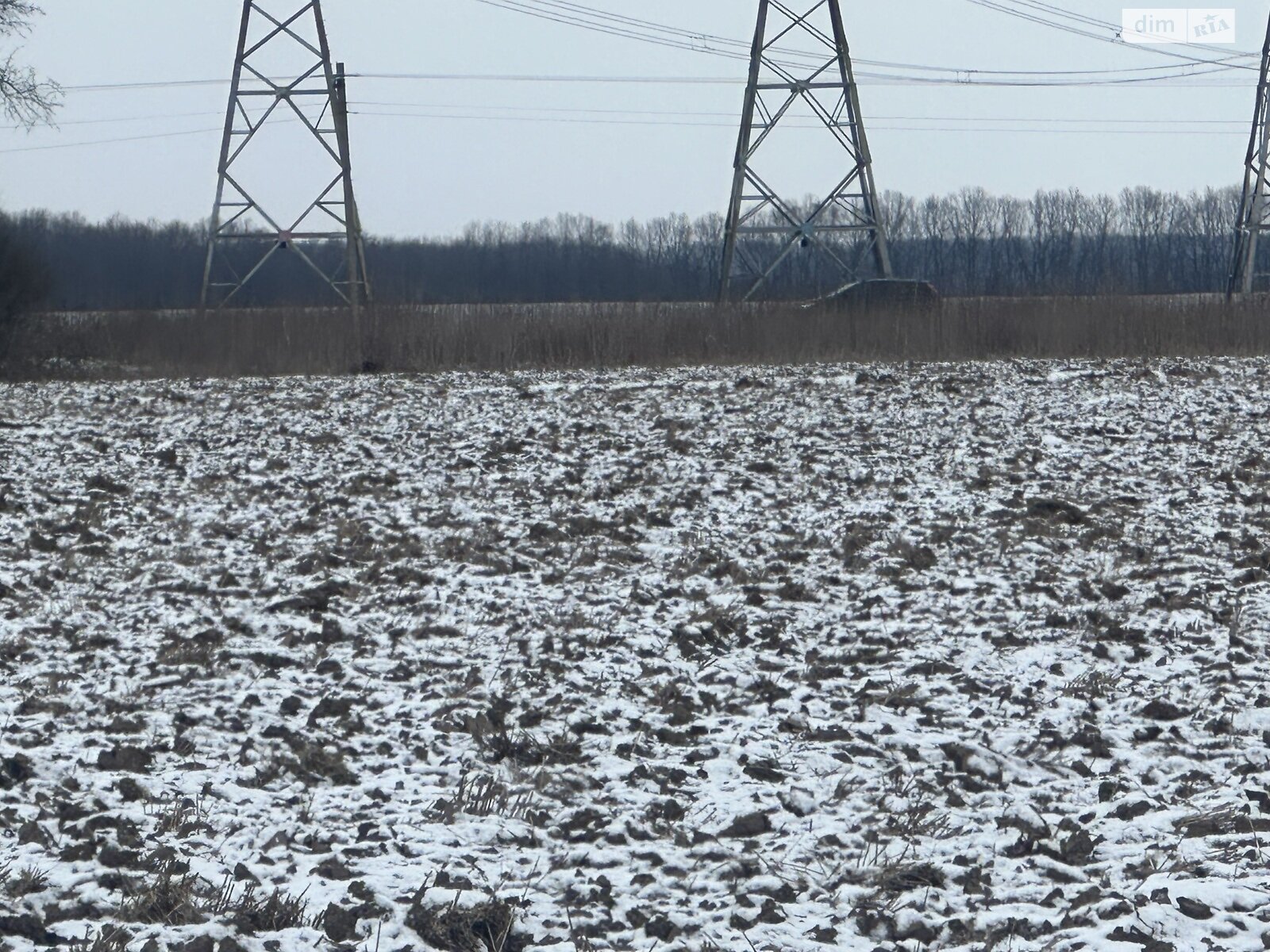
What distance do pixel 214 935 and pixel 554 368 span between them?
48.5ft

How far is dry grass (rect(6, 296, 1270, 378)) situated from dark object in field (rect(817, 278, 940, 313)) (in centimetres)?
62

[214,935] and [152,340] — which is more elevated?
[152,340]

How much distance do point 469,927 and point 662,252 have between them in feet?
193

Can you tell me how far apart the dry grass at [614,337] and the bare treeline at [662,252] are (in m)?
16.0

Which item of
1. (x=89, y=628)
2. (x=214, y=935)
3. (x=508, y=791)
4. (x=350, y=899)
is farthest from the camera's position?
(x=89, y=628)

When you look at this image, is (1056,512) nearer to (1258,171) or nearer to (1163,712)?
(1163,712)

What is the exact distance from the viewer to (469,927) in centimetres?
364

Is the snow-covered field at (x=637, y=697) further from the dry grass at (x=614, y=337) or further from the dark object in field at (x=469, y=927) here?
the dry grass at (x=614, y=337)

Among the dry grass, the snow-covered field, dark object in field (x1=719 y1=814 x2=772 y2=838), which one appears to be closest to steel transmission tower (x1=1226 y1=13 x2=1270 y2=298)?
the dry grass

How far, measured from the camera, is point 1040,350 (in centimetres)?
1912

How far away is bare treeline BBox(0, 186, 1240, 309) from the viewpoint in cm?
4925

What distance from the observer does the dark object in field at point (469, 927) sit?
3.58 meters

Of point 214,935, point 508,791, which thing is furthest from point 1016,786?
point 214,935

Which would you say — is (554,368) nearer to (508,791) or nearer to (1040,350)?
(1040,350)
